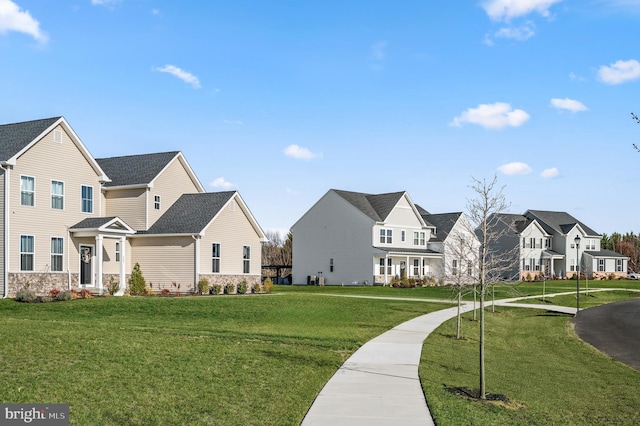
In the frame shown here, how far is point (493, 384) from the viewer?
13930 mm

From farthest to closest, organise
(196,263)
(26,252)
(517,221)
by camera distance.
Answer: (517,221)
(196,263)
(26,252)

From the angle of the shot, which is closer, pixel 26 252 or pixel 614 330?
pixel 614 330

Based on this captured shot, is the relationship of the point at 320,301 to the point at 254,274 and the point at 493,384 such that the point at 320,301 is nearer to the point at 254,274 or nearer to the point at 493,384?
the point at 254,274

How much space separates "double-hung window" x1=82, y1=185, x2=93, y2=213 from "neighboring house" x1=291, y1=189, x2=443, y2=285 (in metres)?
27.2

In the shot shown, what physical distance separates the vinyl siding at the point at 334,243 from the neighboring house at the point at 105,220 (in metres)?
17.4

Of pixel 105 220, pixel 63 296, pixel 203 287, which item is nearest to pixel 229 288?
pixel 203 287

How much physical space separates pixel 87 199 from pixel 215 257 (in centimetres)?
776

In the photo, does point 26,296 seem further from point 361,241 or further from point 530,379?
point 361,241

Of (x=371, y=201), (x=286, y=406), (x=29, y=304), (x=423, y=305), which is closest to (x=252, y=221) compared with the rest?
(x=423, y=305)

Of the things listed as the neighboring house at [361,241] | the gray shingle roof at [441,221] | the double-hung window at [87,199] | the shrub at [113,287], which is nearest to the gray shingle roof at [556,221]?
the gray shingle roof at [441,221]

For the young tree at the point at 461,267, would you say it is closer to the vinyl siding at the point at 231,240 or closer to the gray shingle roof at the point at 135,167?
the vinyl siding at the point at 231,240

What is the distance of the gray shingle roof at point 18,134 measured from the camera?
99.1 feet

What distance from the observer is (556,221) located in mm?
82062

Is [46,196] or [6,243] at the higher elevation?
[46,196]
